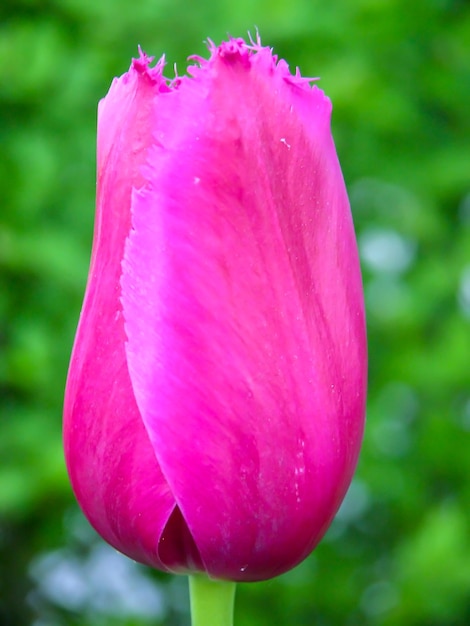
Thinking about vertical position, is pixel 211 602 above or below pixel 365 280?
below

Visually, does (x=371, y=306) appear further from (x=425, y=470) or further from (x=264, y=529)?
(x=264, y=529)

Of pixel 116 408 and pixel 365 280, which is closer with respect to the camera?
pixel 116 408

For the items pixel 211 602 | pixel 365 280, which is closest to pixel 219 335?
pixel 211 602

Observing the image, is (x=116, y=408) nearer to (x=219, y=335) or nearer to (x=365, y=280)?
(x=219, y=335)

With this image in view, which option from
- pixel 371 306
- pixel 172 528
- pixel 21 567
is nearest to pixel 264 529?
pixel 172 528

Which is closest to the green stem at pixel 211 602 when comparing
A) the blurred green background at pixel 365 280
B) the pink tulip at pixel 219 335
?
the pink tulip at pixel 219 335
